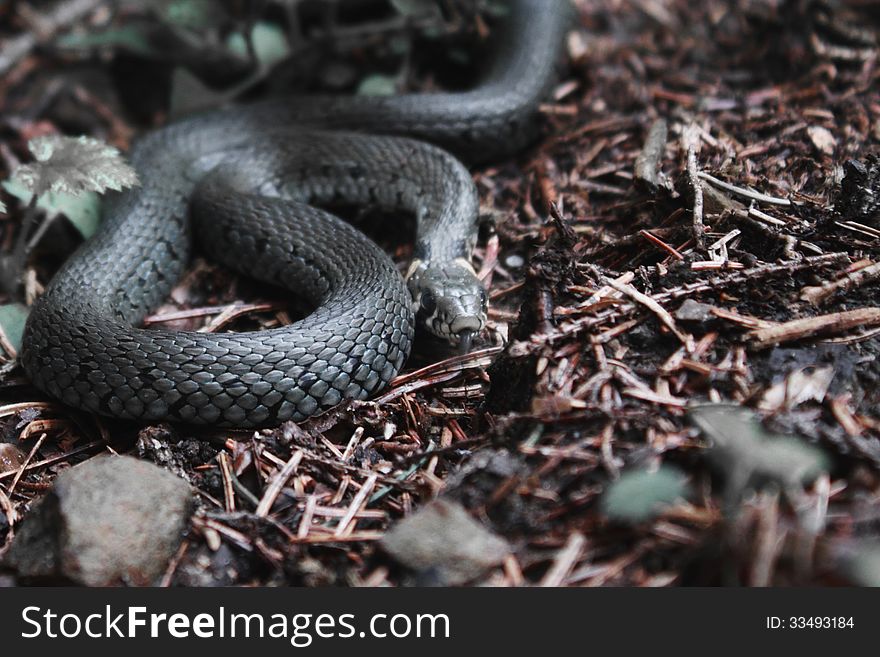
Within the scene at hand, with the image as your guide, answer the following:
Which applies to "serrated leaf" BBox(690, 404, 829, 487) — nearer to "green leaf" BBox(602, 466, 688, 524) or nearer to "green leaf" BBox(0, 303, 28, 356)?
"green leaf" BBox(602, 466, 688, 524)

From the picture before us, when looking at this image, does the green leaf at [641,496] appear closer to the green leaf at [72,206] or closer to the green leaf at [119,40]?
the green leaf at [72,206]

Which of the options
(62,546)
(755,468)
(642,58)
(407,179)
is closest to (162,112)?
(407,179)

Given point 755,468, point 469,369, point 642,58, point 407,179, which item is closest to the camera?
point 755,468

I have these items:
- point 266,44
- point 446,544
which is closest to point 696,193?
point 446,544

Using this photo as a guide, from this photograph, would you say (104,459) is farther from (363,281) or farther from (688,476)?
(688,476)

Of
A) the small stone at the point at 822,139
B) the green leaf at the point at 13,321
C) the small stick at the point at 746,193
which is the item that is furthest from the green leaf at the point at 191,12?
the small stone at the point at 822,139

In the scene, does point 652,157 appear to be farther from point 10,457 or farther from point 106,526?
point 10,457
